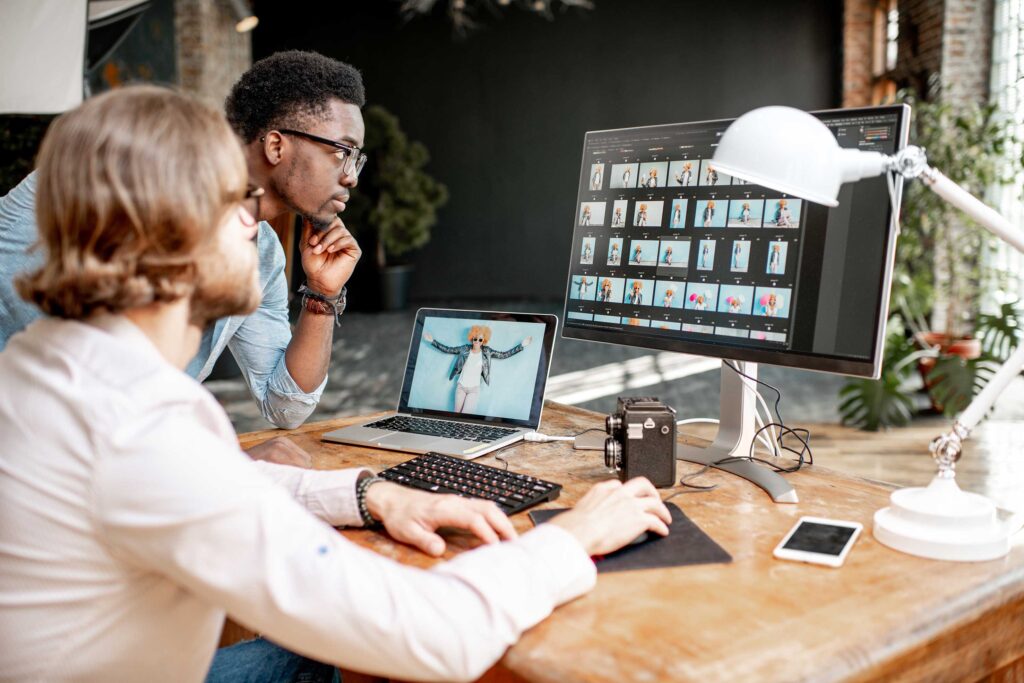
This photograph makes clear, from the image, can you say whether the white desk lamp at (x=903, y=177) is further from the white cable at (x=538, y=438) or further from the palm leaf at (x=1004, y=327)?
the palm leaf at (x=1004, y=327)

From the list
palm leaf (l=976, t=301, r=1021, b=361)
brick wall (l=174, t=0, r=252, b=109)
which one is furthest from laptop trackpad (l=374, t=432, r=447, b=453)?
brick wall (l=174, t=0, r=252, b=109)

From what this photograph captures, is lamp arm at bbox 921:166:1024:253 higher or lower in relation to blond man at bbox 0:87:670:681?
higher

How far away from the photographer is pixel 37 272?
0.81 metres

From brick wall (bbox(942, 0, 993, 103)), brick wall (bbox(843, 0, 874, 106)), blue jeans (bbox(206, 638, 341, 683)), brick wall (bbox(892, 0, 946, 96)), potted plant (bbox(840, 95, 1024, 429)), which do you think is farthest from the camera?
brick wall (bbox(843, 0, 874, 106))

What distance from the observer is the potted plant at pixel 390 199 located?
931 cm


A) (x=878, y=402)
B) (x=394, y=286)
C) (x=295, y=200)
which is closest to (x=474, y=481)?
(x=295, y=200)

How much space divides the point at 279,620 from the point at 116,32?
6.02 m

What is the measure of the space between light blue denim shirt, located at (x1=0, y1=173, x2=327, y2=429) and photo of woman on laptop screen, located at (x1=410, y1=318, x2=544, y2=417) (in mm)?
232

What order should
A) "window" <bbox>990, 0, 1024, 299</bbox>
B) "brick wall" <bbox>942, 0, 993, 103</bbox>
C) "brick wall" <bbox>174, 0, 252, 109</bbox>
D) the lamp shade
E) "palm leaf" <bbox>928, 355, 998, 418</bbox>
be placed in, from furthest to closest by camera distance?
1. "brick wall" <bbox>174, 0, 252, 109</bbox>
2. "brick wall" <bbox>942, 0, 993, 103</bbox>
3. "window" <bbox>990, 0, 1024, 299</bbox>
4. "palm leaf" <bbox>928, 355, 998, 418</bbox>
5. the lamp shade

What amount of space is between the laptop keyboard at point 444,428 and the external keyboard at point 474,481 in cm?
18

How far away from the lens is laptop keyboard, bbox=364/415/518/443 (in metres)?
1.60

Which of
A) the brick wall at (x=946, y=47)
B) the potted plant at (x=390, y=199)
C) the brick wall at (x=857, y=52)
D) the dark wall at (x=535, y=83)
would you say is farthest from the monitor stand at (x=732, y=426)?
the dark wall at (x=535, y=83)

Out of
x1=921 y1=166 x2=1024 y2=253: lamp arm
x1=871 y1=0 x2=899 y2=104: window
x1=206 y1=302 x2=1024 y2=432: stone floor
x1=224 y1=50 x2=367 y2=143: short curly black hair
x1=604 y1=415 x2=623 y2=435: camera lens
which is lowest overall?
x1=206 y1=302 x2=1024 y2=432: stone floor

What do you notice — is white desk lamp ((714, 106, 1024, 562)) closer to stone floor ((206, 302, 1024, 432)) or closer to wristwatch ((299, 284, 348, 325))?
wristwatch ((299, 284, 348, 325))
